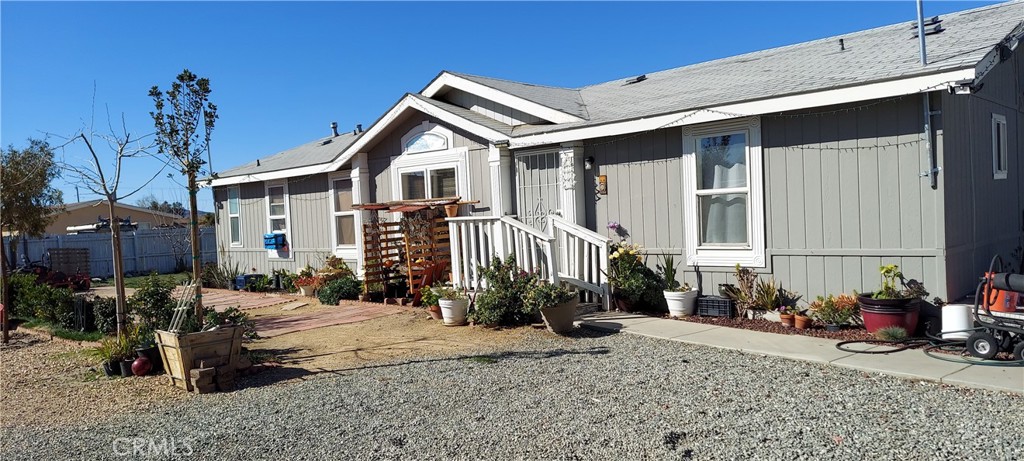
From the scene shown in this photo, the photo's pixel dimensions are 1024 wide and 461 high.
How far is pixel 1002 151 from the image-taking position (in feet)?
30.3

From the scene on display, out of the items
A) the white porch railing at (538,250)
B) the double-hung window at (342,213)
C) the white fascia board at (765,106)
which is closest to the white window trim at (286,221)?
the double-hung window at (342,213)

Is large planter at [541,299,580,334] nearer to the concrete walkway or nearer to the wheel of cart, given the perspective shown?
the concrete walkway

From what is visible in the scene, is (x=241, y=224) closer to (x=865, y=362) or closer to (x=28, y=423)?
(x=28, y=423)

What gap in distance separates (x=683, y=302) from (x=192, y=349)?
5529mm

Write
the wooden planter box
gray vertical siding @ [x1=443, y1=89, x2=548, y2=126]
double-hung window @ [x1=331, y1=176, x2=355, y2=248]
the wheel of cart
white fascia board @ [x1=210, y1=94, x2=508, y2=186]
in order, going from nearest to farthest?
the wheel of cart
the wooden planter box
white fascia board @ [x1=210, y1=94, x2=508, y2=186]
gray vertical siding @ [x1=443, y1=89, x2=548, y2=126]
double-hung window @ [x1=331, y1=176, x2=355, y2=248]

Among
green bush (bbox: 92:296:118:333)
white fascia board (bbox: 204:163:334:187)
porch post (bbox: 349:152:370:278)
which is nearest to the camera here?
green bush (bbox: 92:296:118:333)

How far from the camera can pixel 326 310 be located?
11.4 m

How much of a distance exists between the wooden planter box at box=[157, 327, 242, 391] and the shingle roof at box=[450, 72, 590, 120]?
18.1 feet

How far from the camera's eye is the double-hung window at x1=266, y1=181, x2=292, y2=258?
15398 mm

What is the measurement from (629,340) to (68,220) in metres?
38.5

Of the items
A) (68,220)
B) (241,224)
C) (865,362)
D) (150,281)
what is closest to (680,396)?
(865,362)

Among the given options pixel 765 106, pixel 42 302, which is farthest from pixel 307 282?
pixel 765 106

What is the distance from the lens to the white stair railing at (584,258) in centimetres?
938

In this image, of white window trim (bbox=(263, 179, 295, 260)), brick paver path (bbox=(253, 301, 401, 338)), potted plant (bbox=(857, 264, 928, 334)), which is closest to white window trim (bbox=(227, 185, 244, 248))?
white window trim (bbox=(263, 179, 295, 260))
